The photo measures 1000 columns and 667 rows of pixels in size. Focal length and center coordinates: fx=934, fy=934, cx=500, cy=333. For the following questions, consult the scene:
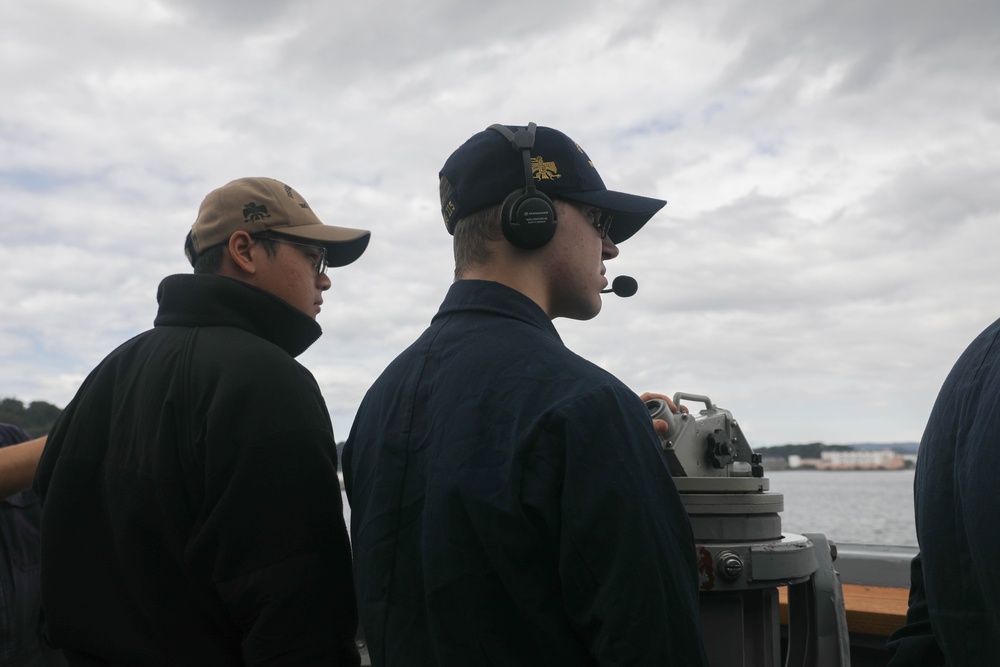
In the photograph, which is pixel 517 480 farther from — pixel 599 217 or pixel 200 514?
pixel 200 514

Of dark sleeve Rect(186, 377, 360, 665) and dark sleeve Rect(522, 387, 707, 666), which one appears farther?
dark sleeve Rect(186, 377, 360, 665)

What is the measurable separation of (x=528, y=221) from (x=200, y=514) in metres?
0.95

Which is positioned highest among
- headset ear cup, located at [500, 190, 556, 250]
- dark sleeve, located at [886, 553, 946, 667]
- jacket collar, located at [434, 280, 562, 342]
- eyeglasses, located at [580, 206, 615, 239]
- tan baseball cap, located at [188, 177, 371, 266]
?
tan baseball cap, located at [188, 177, 371, 266]

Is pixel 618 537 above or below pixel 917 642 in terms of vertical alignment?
above

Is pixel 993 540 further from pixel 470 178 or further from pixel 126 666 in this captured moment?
pixel 126 666

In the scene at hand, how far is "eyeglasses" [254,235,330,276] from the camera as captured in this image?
2.51 metres

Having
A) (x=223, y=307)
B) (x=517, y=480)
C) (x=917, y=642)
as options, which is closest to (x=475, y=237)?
(x=517, y=480)

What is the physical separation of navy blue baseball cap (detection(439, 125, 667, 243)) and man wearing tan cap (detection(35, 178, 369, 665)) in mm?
586

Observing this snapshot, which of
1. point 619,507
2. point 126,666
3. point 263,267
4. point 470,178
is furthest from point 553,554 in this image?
point 263,267

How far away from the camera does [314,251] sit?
2.57 metres

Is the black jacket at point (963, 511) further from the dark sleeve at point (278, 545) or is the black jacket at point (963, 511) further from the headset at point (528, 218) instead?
the dark sleeve at point (278, 545)

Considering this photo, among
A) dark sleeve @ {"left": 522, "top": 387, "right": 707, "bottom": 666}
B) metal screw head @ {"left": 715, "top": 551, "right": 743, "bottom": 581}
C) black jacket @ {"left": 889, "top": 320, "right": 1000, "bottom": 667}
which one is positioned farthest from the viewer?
metal screw head @ {"left": 715, "top": 551, "right": 743, "bottom": 581}

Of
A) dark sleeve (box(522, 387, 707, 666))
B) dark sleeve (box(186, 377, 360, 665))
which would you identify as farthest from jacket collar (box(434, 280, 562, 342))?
dark sleeve (box(186, 377, 360, 665))

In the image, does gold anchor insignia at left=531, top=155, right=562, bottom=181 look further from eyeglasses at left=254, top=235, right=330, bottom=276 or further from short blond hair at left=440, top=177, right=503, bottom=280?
eyeglasses at left=254, top=235, right=330, bottom=276
